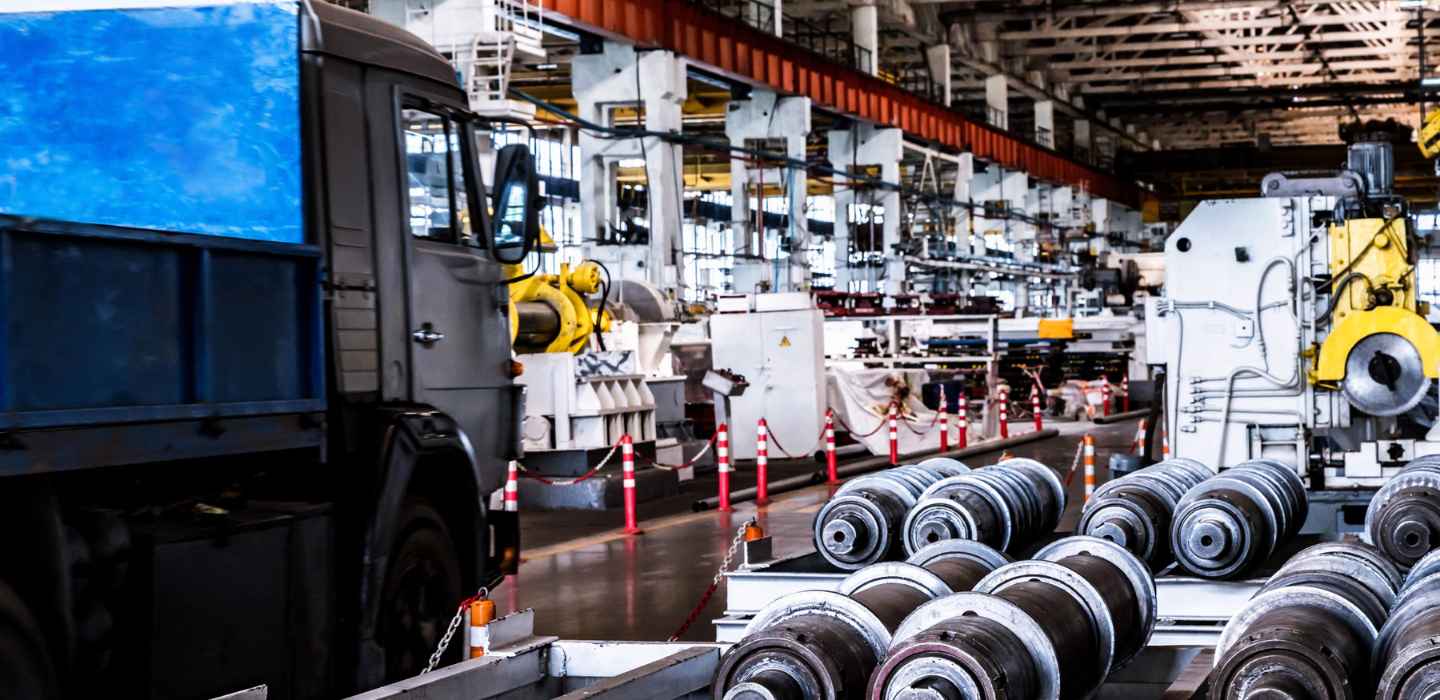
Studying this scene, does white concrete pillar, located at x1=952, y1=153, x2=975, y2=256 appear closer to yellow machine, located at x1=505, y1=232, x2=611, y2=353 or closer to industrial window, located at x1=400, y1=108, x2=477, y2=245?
yellow machine, located at x1=505, y1=232, x2=611, y2=353

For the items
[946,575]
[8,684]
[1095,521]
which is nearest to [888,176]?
[1095,521]

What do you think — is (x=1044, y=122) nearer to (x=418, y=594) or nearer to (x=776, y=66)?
Answer: (x=776, y=66)

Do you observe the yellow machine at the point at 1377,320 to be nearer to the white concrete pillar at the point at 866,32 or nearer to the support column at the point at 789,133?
the support column at the point at 789,133

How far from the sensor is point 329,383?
673 cm

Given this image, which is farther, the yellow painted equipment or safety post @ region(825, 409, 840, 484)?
safety post @ region(825, 409, 840, 484)

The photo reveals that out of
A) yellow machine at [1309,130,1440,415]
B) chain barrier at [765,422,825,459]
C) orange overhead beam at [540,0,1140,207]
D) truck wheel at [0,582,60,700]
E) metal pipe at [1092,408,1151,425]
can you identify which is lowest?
metal pipe at [1092,408,1151,425]

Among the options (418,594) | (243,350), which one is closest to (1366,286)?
(418,594)

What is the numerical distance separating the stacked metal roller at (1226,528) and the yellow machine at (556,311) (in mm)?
9864

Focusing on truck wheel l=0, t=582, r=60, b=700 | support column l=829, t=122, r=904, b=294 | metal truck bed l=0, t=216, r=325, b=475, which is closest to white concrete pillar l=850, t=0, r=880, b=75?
support column l=829, t=122, r=904, b=294

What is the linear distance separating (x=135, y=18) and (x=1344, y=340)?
31.2ft

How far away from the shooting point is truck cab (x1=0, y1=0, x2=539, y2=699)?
16.7ft

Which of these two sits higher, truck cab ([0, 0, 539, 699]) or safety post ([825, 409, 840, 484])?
truck cab ([0, 0, 539, 699])

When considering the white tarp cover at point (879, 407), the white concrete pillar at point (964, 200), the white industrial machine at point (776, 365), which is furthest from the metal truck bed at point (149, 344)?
the white concrete pillar at point (964, 200)

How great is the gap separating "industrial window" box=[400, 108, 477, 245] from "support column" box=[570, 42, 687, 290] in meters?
15.2
